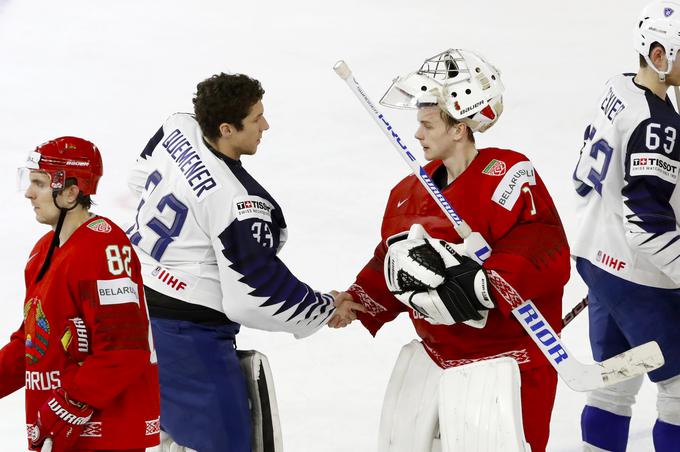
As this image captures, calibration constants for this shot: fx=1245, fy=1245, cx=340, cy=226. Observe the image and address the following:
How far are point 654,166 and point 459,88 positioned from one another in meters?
Result: 0.59

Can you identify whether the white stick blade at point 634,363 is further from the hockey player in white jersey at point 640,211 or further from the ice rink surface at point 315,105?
the ice rink surface at point 315,105

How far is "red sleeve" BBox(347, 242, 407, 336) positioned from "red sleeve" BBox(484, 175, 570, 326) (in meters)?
0.40

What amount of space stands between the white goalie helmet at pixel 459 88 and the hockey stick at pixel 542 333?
0.36 feet

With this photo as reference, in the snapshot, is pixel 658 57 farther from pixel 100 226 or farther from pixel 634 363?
pixel 100 226

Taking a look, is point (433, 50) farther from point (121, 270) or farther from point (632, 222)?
point (121, 270)

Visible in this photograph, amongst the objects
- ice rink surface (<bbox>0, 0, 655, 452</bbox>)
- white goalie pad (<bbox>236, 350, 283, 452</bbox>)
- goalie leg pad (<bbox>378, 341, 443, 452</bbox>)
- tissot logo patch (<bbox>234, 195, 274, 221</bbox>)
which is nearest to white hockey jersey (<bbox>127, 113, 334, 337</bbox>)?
tissot logo patch (<bbox>234, 195, 274, 221</bbox>)

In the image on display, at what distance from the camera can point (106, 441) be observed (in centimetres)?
254

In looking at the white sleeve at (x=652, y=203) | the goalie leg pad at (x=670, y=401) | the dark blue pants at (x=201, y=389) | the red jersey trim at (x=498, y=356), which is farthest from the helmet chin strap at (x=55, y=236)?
the goalie leg pad at (x=670, y=401)

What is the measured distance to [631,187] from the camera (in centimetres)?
318

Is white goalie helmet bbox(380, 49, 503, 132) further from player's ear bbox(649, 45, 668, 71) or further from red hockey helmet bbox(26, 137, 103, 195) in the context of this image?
red hockey helmet bbox(26, 137, 103, 195)

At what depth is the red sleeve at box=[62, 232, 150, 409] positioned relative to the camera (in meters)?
2.46

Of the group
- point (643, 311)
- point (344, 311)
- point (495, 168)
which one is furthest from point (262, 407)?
point (643, 311)

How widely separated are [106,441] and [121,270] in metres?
0.35

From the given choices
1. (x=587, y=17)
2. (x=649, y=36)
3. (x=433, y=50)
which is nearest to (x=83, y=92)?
(x=433, y=50)
